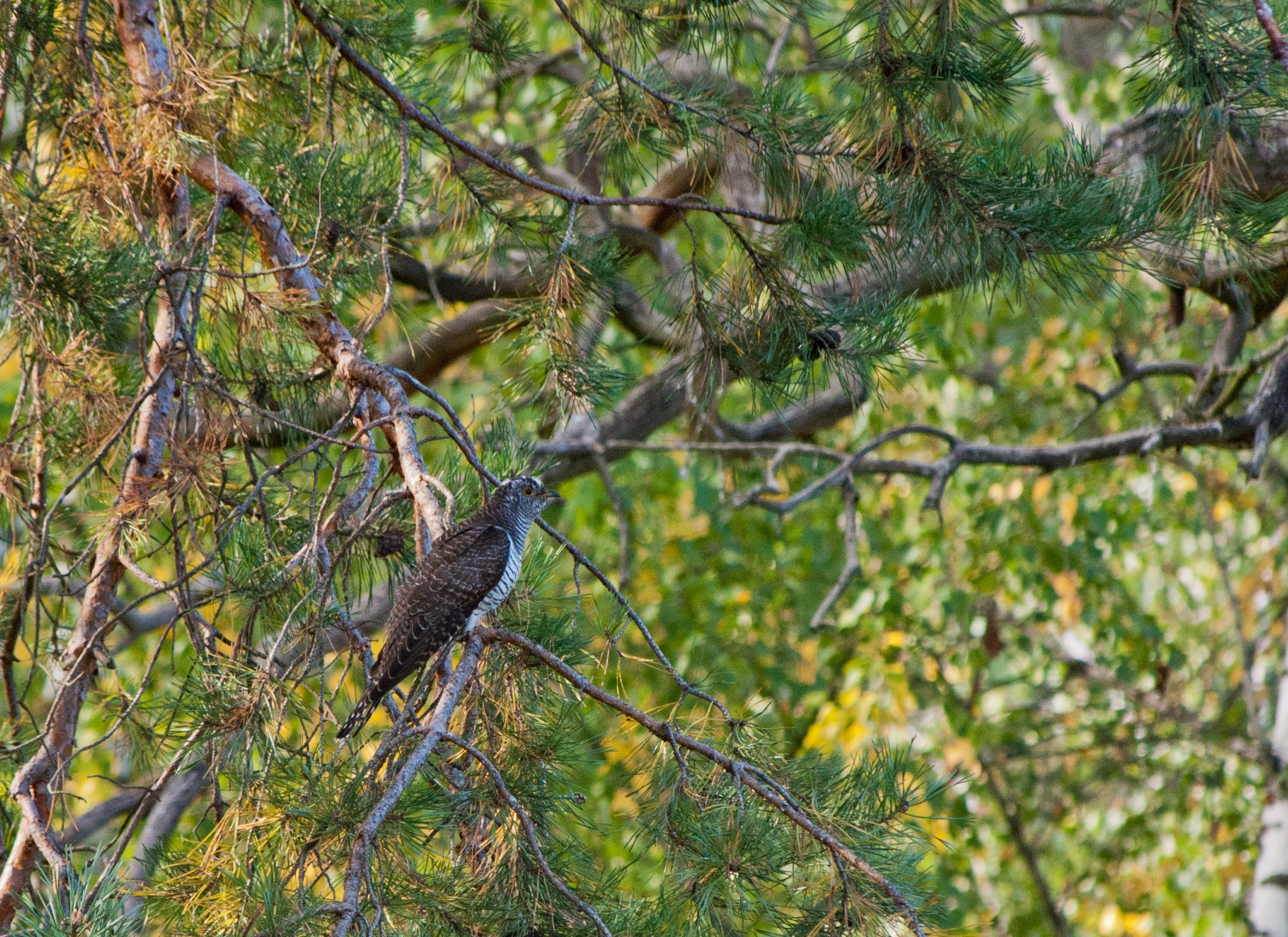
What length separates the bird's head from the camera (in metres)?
2.45

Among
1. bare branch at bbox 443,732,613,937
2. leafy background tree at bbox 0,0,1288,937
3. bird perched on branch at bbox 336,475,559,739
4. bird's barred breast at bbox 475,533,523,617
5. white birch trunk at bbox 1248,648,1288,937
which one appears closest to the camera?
bare branch at bbox 443,732,613,937

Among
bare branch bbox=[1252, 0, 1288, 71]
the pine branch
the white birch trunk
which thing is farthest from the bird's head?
the white birch trunk

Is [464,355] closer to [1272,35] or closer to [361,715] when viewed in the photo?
[361,715]

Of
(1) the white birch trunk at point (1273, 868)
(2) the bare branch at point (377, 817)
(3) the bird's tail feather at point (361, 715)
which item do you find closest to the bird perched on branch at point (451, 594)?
(3) the bird's tail feather at point (361, 715)

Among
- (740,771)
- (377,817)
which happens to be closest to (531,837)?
(377,817)

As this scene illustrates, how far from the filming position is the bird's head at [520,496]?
2.45 metres

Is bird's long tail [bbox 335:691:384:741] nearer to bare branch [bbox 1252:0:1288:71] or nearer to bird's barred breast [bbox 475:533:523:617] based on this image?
bird's barred breast [bbox 475:533:523:617]

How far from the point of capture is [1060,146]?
7.71ft

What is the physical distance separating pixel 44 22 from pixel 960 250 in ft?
6.80

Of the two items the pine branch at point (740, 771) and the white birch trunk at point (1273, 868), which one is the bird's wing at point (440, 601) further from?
the white birch trunk at point (1273, 868)

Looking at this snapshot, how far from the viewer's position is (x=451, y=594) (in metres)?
2.34

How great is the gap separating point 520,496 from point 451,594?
44cm

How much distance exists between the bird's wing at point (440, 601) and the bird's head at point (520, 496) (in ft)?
0.20

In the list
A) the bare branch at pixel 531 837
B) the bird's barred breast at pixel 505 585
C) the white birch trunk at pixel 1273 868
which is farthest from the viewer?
the white birch trunk at pixel 1273 868
